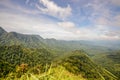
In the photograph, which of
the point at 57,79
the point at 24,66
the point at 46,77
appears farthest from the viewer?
the point at 24,66

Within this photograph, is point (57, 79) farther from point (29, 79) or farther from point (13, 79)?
point (13, 79)

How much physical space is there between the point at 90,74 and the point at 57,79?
180336 millimetres

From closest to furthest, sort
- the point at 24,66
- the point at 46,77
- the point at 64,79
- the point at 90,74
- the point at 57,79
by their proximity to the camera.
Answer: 1. the point at 46,77
2. the point at 57,79
3. the point at 64,79
4. the point at 24,66
5. the point at 90,74

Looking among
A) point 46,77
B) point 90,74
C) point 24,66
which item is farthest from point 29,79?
point 90,74

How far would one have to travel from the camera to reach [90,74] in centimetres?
17488

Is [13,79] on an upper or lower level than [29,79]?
lower

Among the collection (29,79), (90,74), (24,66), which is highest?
(29,79)

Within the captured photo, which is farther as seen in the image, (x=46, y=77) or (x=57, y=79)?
(x=57, y=79)

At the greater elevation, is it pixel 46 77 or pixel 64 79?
pixel 46 77

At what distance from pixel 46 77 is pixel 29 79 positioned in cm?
15

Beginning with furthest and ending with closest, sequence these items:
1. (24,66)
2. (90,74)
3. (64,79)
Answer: (90,74) < (24,66) < (64,79)

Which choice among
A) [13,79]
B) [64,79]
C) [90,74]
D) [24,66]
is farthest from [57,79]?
[90,74]

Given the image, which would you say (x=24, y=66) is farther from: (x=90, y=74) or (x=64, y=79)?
(x=90, y=74)

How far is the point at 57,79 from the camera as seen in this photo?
136 cm
